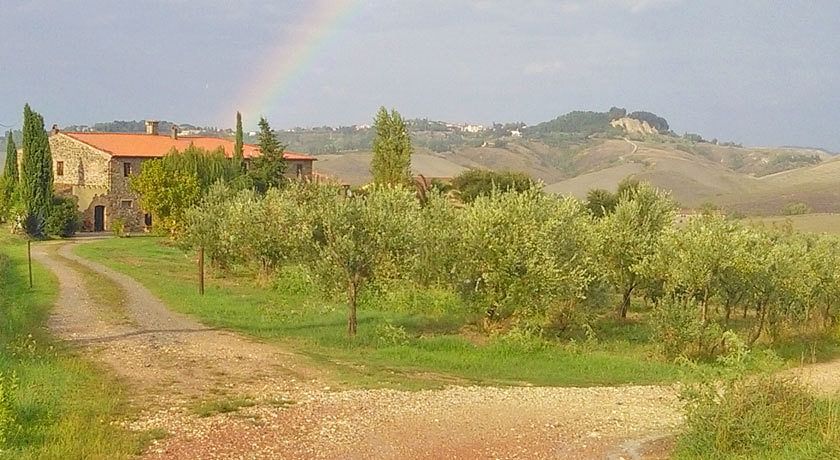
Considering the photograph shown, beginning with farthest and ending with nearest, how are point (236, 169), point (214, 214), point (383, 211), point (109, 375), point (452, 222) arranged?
point (236, 169) → point (214, 214) → point (452, 222) → point (383, 211) → point (109, 375)

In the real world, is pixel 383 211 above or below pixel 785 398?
above

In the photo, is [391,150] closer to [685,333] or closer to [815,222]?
[685,333]

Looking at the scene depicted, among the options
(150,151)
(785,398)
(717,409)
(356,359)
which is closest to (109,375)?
(356,359)

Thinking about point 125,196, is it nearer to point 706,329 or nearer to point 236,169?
point 236,169

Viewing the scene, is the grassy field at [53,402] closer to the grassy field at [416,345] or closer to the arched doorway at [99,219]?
the grassy field at [416,345]

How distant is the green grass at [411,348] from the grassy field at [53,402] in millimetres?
5096

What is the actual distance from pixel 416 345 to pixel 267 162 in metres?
48.4

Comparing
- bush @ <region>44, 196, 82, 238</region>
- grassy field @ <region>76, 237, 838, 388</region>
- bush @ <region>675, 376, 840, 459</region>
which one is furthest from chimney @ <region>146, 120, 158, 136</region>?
bush @ <region>675, 376, 840, 459</region>

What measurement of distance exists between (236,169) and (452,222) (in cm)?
4346

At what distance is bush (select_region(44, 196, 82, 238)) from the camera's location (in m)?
54.4

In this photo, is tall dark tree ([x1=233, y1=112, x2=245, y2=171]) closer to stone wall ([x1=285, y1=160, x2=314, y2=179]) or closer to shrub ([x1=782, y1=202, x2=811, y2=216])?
stone wall ([x1=285, y1=160, x2=314, y2=179])

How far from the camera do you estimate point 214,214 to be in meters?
37.5

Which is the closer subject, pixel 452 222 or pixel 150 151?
pixel 452 222

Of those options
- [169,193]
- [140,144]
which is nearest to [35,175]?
[169,193]
